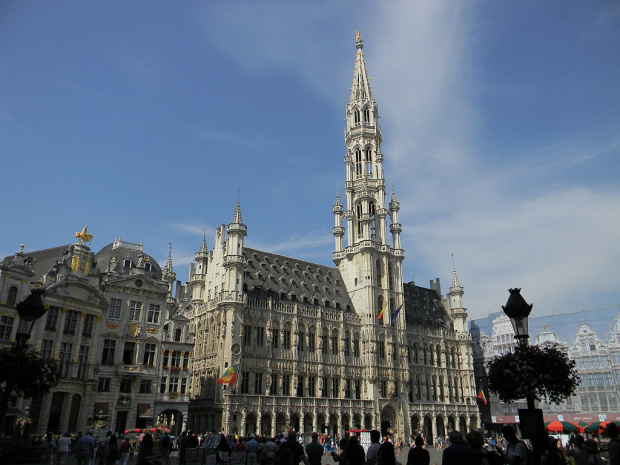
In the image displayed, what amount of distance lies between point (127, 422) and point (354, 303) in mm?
35890

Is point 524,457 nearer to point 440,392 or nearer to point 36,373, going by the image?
point 36,373

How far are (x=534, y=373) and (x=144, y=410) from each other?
40308 mm

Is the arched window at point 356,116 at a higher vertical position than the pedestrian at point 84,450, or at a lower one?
higher

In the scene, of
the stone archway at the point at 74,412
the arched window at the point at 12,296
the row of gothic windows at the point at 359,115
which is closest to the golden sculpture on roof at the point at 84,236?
the arched window at the point at 12,296

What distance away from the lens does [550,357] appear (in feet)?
59.2

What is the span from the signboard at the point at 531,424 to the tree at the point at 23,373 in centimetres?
1904

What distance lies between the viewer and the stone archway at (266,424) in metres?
55.5

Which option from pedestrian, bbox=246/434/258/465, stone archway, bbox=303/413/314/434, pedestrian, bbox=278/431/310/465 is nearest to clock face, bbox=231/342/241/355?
stone archway, bbox=303/413/314/434

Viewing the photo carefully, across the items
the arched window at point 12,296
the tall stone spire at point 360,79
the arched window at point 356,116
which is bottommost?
the arched window at point 12,296

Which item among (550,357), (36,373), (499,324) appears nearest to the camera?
(550,357)

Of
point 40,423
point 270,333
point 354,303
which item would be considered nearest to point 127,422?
point 40,423

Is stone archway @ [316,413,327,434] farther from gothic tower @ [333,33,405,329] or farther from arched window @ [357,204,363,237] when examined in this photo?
arched window @ [357,204,363,237]

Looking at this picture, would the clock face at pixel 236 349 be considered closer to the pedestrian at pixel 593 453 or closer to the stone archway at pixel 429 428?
the stone archway at pixel 429 428

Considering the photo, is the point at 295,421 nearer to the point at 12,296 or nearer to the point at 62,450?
the point at 12,296
